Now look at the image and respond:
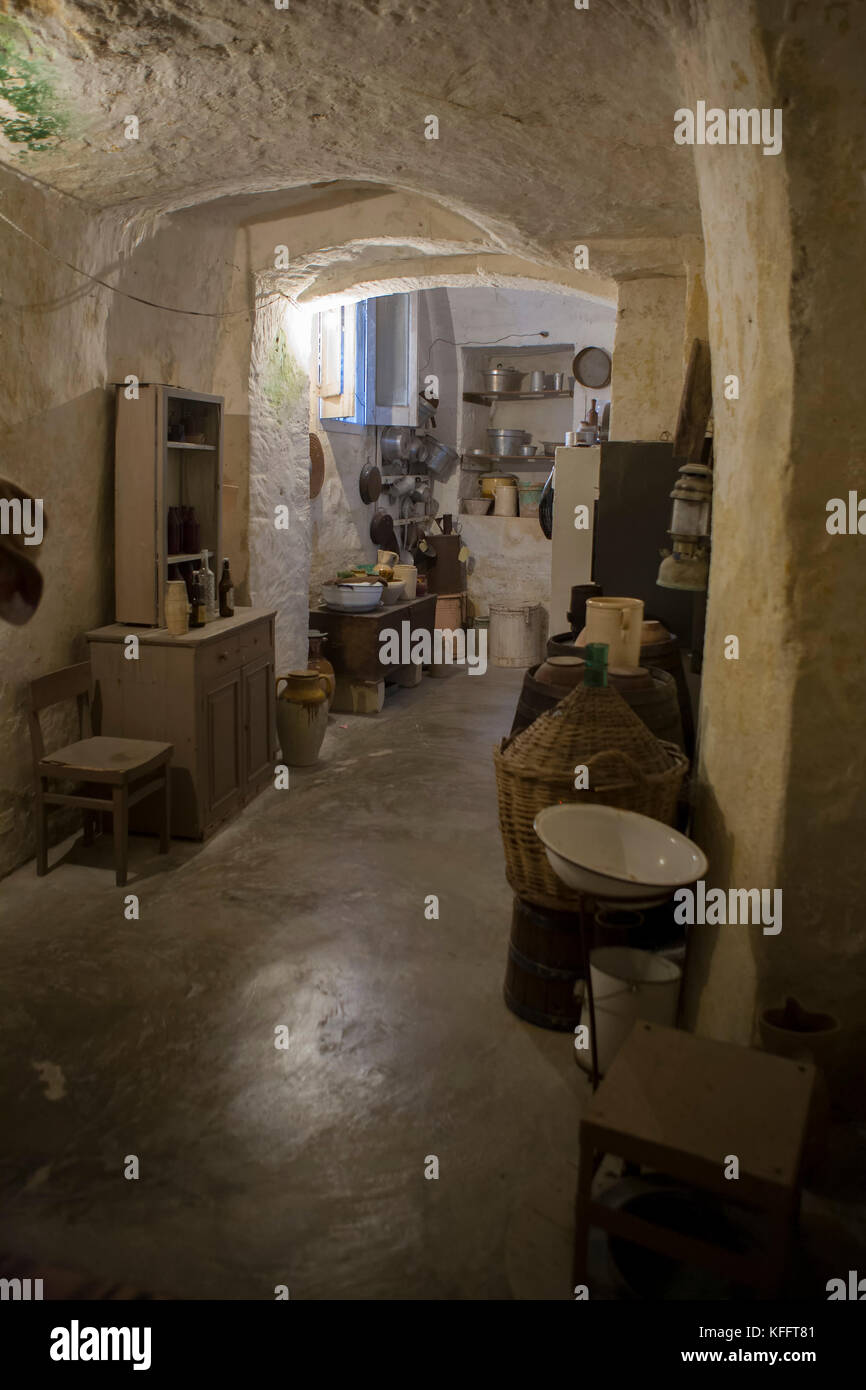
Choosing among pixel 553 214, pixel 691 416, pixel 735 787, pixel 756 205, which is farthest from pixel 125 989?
pixel 553 214

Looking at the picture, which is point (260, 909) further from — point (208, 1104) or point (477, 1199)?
point (477, 1199)

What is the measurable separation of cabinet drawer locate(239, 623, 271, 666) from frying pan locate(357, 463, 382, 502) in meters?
3.83

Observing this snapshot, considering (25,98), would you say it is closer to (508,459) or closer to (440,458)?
(440,458)

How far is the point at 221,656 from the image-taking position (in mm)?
4930

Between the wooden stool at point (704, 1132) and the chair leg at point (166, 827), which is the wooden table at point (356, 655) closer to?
the chair leg at point (166, 827)

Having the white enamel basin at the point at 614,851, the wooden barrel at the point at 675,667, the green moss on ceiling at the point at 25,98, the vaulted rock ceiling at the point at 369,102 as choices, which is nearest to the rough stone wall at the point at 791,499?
the white enamel basin at the point at 614,851

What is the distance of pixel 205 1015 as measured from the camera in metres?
3.35

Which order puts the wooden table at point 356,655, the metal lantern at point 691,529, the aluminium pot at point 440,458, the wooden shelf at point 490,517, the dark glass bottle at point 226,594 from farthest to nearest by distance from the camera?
the wooden shelf at point 490,517
the aluminium pot at point 440,458
the wooden table at point 356,655
the dark glass bottle at point 226,594
the metal lantern at point 691,529

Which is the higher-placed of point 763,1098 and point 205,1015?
point 763,1098

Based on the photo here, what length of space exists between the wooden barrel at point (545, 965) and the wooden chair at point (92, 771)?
182cm

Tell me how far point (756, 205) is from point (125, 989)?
3.03 metres

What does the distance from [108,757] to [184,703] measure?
451 millimetres

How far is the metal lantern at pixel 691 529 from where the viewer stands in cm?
335

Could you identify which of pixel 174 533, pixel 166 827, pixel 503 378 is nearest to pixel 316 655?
pixel 174 533
